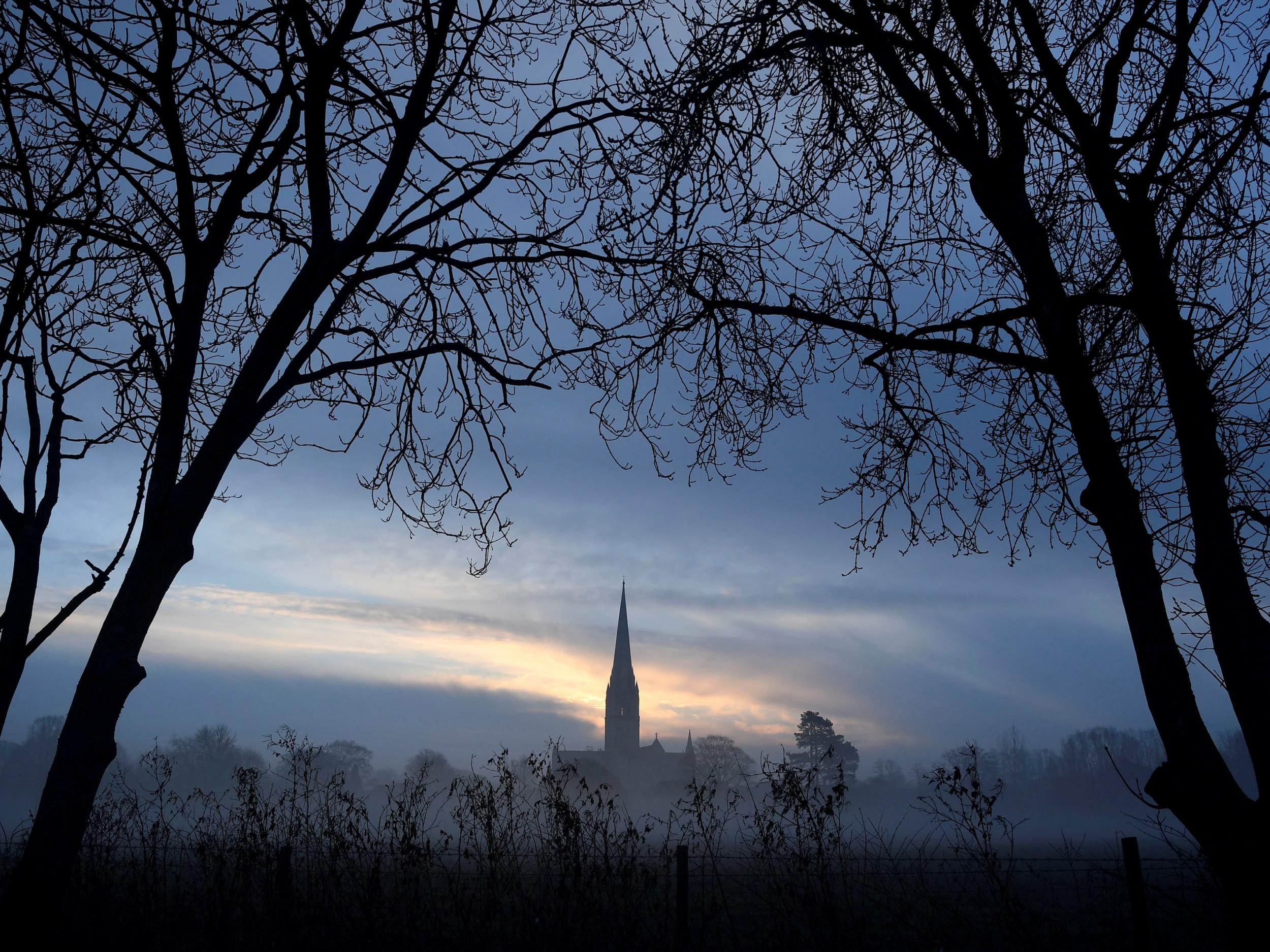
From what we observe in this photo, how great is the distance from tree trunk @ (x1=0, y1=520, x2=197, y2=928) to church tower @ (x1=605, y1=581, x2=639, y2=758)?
11271cm

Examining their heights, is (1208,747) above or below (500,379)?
below

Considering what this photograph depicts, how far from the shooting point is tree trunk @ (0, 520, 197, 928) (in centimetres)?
343

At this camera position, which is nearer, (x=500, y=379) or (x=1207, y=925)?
(x=1207, y=925)

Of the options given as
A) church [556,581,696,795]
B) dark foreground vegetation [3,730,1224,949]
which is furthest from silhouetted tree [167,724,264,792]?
church [556,581,696,795]

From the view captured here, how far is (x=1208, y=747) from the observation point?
318 centimetres

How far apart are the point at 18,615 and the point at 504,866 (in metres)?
3.79

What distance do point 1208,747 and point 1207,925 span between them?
175cm

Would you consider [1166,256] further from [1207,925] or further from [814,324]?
[1207,925]

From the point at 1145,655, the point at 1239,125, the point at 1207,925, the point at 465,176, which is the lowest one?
the point at 1207,925

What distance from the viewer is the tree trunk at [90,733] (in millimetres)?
3430

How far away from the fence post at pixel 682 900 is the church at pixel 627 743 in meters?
95.7

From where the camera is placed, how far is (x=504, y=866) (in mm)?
6086

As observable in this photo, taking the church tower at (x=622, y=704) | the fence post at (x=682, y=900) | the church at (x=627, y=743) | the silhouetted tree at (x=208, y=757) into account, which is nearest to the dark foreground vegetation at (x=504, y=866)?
the fence post at (x=682, y=900)

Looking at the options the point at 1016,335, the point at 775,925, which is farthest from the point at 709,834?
the point at 1016,335
